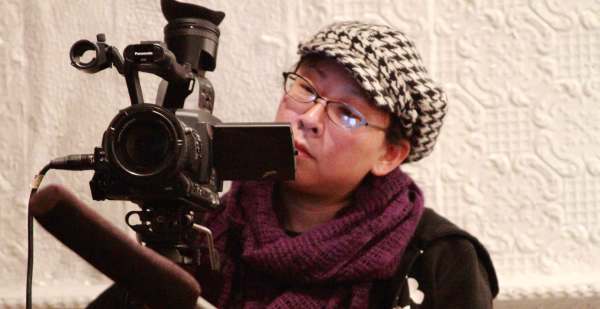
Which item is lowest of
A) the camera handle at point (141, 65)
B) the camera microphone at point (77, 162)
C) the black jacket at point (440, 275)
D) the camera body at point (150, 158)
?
the black jacket at point (440, 275)

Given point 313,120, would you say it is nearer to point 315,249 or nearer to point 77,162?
point 315,249

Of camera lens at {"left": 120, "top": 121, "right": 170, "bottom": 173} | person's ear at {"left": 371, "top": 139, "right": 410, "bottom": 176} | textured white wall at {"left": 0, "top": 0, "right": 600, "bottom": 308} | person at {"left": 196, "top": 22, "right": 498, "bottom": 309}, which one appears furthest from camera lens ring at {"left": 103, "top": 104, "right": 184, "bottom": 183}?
textured white wall at {"left": 0, "top": 0, "right": 600, "bottom": 308}

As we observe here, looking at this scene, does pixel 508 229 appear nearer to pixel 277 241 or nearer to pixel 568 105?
pixel 568 105

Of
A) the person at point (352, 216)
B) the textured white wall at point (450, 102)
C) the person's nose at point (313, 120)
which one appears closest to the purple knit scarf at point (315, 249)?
the person at point (352, 216)

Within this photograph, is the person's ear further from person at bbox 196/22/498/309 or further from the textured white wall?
the textured white wall

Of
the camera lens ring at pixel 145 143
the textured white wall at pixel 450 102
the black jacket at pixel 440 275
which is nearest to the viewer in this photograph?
the camera lens ring at pixel 145 143

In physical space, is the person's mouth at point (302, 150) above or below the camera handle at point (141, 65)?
below

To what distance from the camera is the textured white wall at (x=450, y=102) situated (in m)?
1.07

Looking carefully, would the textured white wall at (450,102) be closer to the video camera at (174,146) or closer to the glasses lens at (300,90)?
the glasses lens at (300,90)

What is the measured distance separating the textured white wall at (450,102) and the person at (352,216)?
22 cm

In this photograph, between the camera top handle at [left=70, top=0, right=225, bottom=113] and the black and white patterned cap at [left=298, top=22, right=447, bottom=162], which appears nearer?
the camera top handle at [left=70, top=0, right=225, bottom=113]

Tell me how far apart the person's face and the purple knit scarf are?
0.16 feet

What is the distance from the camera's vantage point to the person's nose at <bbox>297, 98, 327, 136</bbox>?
81 cm

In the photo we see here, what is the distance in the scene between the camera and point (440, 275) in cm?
Result: 82
